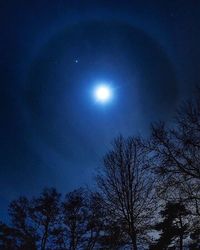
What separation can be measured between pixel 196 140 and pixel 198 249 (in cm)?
872

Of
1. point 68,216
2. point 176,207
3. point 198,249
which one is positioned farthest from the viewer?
point 68,216

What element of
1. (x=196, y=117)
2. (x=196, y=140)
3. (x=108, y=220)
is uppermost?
(x=196, y=117)

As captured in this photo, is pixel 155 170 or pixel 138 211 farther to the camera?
pixel 138 211

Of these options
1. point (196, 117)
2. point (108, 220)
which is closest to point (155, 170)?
point (196, 117)

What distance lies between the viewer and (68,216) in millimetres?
19469

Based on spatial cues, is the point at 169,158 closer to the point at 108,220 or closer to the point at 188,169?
the point at 188,169

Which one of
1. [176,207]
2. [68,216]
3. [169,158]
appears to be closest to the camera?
[176,207]

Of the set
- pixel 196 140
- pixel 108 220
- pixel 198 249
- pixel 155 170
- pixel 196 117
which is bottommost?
pixel 198 249

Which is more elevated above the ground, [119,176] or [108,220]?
[119,176]

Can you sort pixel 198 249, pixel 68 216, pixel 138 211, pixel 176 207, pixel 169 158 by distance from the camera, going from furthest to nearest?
pixel 68 216 → pixel 198 249 → pixel 138 211 → pixel 169 158 → pixel 176 207

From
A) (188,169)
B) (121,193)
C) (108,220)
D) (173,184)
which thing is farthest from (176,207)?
(108,220)

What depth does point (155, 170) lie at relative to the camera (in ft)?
32.9

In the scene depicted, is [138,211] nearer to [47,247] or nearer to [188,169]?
[188,169]

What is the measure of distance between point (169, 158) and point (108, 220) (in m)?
5.05
